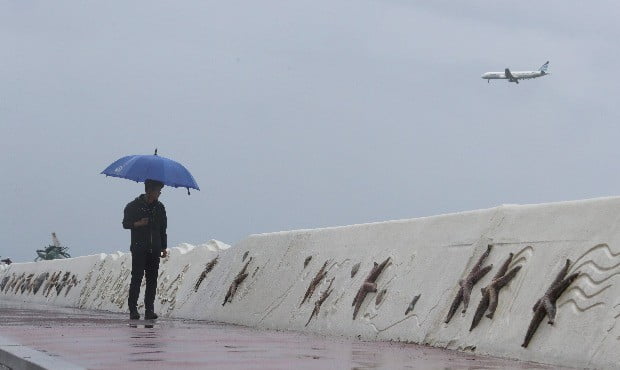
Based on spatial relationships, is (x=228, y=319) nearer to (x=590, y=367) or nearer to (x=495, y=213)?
(x=495, y=213)

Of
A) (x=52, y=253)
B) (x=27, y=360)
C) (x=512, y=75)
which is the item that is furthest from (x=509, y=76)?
(x=27, y=360)

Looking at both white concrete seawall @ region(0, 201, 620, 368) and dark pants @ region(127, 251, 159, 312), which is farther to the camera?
dark pants @ region(127, 251, 159, 312)

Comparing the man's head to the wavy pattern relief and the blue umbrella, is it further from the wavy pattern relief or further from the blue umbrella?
the wavy pattern relief

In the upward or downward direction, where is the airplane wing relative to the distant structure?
upward

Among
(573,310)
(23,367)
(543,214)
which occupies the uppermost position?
(543,214)

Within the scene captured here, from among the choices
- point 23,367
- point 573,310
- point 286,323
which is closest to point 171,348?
point 23,367

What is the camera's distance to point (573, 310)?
30.0 ft

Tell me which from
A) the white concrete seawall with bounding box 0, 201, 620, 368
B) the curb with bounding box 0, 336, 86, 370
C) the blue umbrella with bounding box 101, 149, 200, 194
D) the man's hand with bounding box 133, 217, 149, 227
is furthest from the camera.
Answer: the blue umbrella with bounding box 101, 149, 200, 194

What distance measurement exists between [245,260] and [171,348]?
28.6ft

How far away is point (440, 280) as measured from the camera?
11.8 meters

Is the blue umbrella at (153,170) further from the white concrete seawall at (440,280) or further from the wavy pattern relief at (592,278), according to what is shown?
the wavy pattern relief at (592,278)

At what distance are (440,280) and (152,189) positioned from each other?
6192 mm

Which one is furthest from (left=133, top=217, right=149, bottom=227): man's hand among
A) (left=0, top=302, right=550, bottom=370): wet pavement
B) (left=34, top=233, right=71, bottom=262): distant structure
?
(left=34, top=233, right=71, bottom=262): distant structure

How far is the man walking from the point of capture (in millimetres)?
16656
